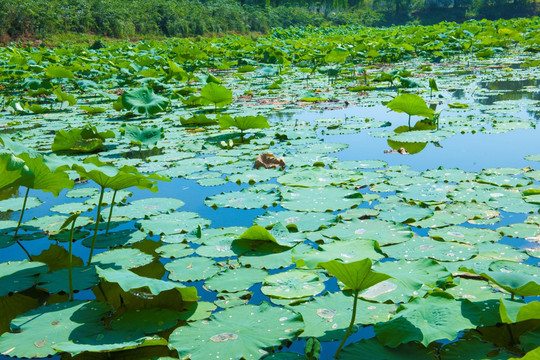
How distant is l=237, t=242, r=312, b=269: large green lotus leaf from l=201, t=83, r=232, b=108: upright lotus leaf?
10.1ft

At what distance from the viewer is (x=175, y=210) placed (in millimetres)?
2395

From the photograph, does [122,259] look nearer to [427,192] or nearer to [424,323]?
[424,323]

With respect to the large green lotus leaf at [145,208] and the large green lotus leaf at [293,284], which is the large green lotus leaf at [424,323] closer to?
→ the large green lotus leaf at [293,284]

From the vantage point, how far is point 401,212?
2127 mm

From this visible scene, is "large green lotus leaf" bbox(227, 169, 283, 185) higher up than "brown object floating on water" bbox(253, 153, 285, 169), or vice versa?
"brown object floating on water" bbox(253, 153, 285, 169)

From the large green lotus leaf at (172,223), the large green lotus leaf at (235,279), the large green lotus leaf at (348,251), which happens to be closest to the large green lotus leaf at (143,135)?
the large green lotus leaf at (172,223)

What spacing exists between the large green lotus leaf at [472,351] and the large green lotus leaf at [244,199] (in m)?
1.28

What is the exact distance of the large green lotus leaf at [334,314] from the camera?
4.20 ft

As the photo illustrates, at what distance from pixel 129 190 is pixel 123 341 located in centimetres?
166

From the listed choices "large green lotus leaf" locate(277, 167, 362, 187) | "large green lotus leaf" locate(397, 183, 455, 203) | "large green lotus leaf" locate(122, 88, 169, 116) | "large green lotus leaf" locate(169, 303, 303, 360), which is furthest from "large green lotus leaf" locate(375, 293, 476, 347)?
"large green lotus leaf" locate(122, 88, 169, 116)

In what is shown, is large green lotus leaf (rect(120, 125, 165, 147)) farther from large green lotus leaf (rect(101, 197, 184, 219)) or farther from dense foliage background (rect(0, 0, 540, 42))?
dense foliage background (rect(0, 0, 540, 42))

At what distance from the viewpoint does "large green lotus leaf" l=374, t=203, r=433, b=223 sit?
205 centimetres

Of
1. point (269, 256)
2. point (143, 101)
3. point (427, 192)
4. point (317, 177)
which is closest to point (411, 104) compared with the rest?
point (317, 177)

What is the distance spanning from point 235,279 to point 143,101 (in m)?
3.37
